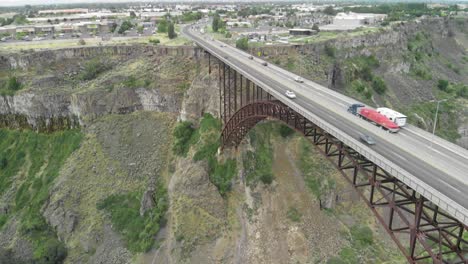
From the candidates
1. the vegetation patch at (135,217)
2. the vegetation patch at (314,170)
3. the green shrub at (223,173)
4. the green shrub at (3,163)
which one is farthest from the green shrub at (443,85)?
the green shrub at (3,163)

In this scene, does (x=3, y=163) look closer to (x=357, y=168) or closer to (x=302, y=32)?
(x=357, y=168)

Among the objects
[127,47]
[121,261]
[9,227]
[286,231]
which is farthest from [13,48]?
[286,231]

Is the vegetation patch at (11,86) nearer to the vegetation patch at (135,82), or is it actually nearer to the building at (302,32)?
the vegetation patch at (135,82)

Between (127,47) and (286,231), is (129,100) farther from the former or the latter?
(286,231)

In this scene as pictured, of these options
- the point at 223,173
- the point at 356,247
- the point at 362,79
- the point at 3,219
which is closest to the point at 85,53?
the point at 3,219

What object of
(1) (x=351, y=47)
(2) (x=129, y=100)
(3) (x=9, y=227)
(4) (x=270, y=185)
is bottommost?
(3) (x=9, y=227)
